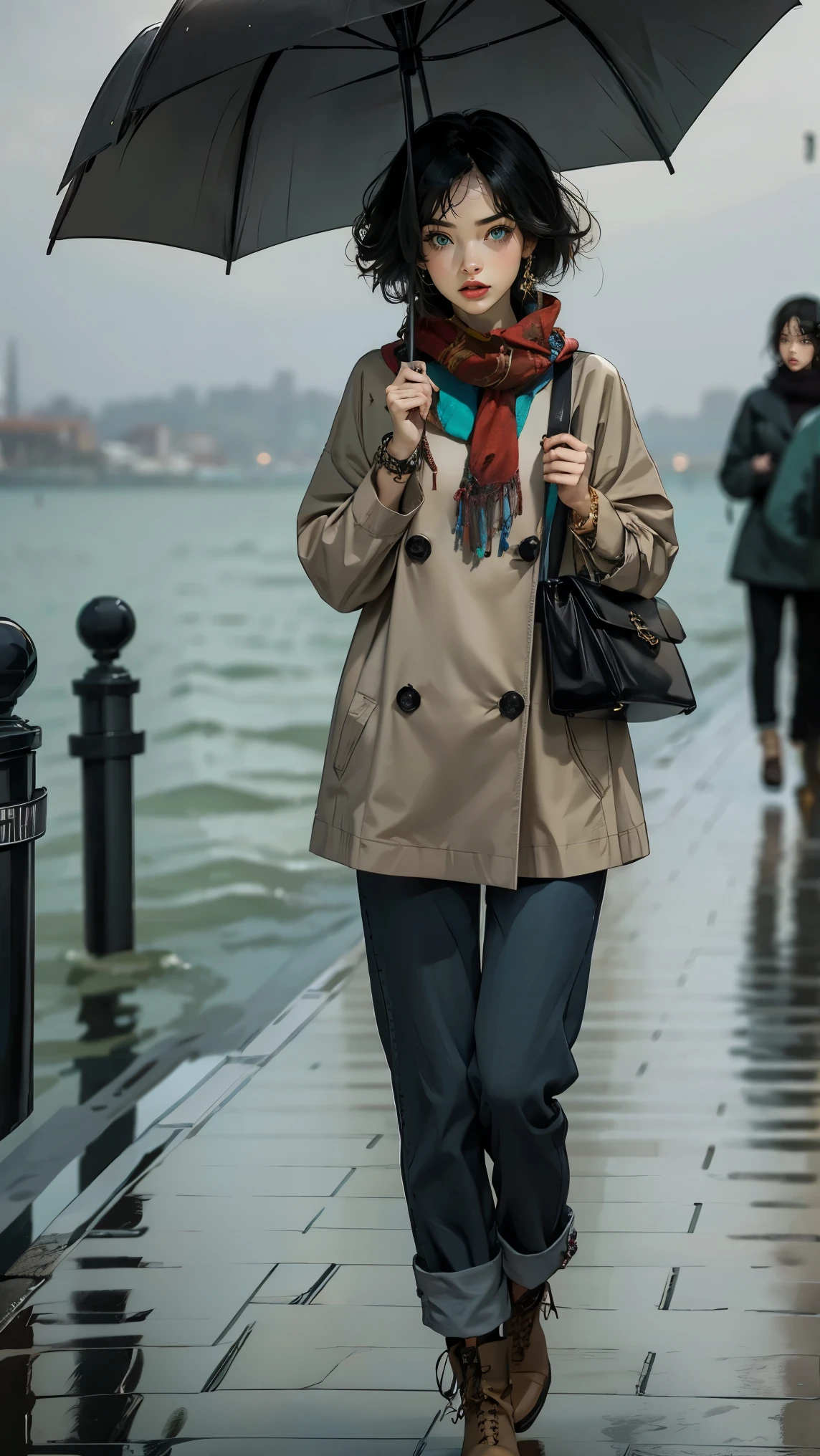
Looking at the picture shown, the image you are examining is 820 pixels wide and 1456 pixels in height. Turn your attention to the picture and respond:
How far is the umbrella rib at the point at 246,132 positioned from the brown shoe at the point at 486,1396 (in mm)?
1972

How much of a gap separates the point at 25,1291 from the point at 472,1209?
1.23 metres

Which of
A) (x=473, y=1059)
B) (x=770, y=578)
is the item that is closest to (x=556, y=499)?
(x=473, y=1059)

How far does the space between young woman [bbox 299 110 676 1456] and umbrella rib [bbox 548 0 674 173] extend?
574 mm

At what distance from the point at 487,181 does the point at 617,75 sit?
74 cm

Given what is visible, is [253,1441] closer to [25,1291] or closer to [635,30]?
[25,1291]

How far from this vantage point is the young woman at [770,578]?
8742mm

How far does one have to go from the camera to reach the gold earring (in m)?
2.91

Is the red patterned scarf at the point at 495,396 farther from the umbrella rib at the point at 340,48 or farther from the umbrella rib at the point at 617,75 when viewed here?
the umbrella rib at the point at 617,75

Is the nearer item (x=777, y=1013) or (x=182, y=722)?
(x=777, y=1013)

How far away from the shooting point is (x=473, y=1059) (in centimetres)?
283

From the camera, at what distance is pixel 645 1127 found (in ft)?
14.8

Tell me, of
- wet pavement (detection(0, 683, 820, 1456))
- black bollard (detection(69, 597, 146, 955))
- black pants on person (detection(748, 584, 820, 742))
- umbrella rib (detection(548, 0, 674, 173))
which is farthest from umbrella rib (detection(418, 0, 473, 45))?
black pants on person (detection(748, 584, 820, 742))

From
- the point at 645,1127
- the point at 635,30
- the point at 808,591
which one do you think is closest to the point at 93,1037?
the point at 645,1127

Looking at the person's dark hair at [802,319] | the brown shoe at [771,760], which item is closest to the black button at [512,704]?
the person's dark hair at [802,319]
